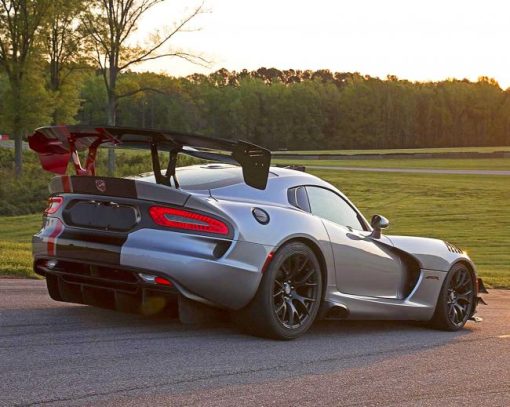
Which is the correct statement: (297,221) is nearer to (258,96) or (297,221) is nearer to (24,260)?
(24,260)

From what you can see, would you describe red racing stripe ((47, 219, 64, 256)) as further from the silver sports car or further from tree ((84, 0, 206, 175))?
tree ((84, 0, 206, 175))

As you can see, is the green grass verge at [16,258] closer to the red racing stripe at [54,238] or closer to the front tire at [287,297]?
the red racing stripe at [54,238]

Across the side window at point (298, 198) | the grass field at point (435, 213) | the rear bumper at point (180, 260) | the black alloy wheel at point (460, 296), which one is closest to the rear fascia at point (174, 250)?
the rear bumper at point (180, 260)

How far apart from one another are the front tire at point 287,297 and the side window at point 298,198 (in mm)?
436

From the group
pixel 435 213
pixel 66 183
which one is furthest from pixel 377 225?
pixel 435 213

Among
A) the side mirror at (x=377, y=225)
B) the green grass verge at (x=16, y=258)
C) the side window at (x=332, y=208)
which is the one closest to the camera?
the side window at (x=332, y=208)

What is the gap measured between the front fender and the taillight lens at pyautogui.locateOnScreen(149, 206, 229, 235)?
7.55 ft

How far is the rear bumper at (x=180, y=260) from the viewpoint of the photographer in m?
6.08

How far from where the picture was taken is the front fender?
8.05m

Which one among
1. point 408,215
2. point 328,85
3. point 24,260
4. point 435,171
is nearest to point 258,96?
point 328,85

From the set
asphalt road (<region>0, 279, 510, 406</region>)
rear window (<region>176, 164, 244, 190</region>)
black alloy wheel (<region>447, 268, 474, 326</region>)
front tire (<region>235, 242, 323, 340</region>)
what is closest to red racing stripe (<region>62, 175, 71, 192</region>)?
rear window (<region>176, 164, 244, 190</region>)

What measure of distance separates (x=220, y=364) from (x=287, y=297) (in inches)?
48.9

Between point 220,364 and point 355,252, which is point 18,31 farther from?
point 220,364

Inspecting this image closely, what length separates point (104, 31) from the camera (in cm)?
4659
